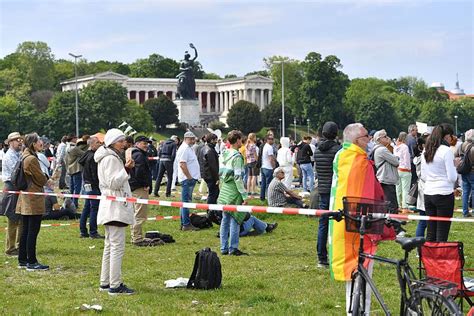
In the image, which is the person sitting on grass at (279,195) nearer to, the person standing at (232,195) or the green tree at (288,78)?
the person standing at (232,195)

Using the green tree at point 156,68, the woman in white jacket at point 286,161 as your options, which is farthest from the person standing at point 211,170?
the green tree at point 156,68

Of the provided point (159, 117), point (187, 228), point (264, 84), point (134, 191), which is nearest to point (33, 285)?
point (134, 191)

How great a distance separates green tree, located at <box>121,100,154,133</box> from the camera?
109994 millimetres

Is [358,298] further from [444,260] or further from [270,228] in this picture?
[270,228]

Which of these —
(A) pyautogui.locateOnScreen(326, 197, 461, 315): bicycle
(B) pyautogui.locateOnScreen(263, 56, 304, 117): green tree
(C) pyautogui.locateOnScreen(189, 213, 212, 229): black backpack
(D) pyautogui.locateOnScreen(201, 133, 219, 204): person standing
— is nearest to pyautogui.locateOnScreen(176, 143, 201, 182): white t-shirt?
(C) pyautogui.locateOnScreen(189, 213, 212, 229): black backpack

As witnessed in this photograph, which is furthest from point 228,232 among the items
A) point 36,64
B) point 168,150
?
point 36,64

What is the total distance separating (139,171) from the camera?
46.0 feet

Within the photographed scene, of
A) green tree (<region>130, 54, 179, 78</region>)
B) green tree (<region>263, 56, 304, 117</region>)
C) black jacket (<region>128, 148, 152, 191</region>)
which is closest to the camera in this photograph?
black jacket (<region>128, 148, 152, 191</region>)

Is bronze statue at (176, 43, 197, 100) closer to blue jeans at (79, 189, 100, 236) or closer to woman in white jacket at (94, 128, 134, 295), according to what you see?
blue jeans at (79, 189, 100, 236)

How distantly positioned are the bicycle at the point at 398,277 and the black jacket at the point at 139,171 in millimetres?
7213

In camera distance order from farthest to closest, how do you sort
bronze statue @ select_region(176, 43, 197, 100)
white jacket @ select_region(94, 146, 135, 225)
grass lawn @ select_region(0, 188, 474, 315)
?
bronze statue @ select_region(176, 43, 197, 100) < white jacket @ select_region(94, 146, 135, 225) < grass lawn @ select_region(0, 188, 474, 315)

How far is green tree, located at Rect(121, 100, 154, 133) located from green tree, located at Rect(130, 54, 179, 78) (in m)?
47.3

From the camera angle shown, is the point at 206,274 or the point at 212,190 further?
the point at 212,190

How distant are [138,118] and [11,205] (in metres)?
100
